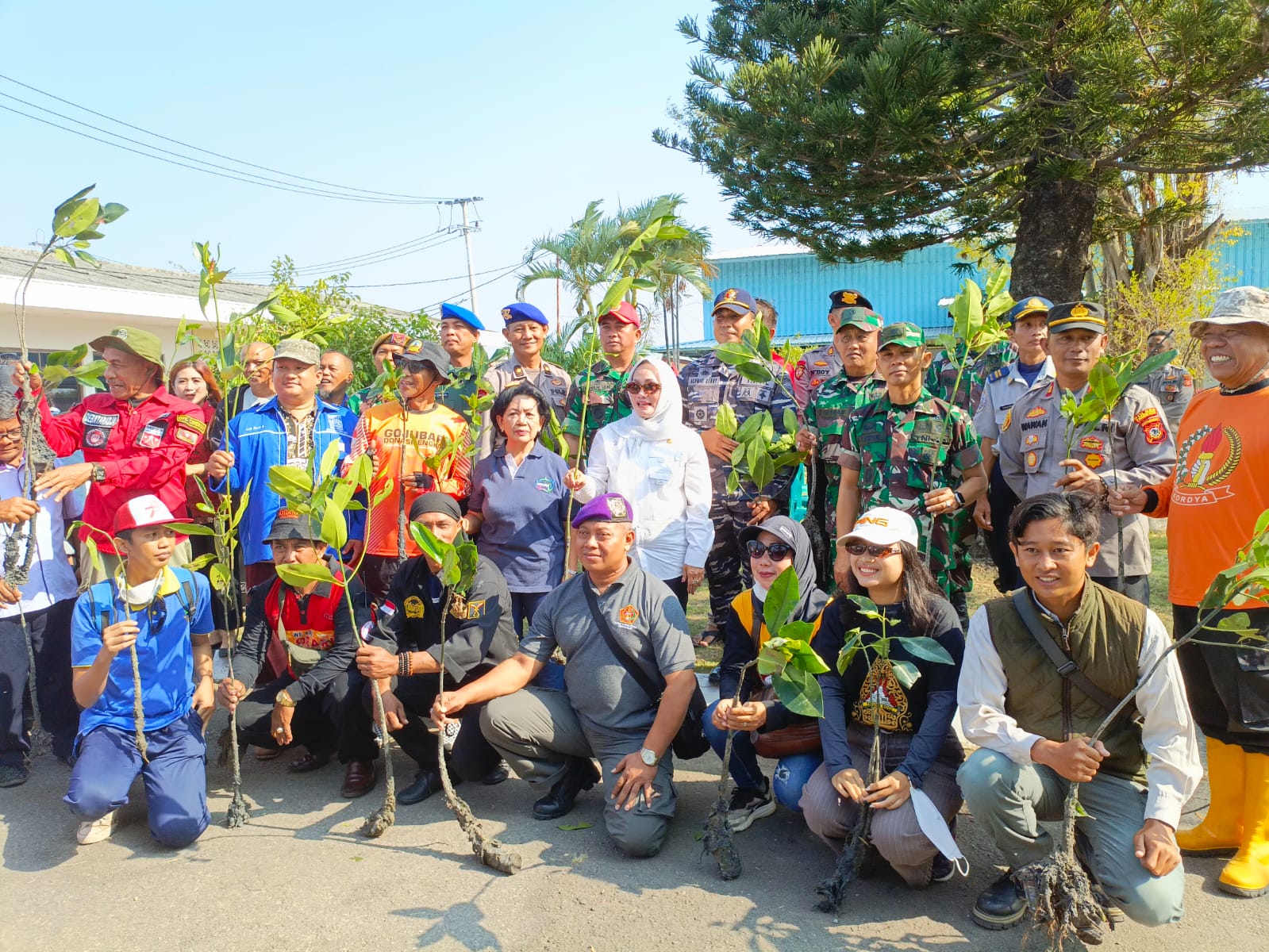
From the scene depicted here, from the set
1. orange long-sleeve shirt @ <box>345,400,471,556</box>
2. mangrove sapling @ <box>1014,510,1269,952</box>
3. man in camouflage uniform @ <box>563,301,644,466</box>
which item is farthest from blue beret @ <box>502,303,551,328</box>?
mangrove sapling @ <box>1014,510,1269,952</box>

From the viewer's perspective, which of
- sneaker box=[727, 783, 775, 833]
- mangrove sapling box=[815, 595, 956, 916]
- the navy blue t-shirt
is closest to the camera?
mangrove sapling box=[815, 595, 956, 916]

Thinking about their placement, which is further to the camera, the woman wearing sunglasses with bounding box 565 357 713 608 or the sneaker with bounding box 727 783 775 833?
the woman wearing sunglasses with bounding box 565 357 713 608

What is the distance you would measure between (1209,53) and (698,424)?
15.0 ft

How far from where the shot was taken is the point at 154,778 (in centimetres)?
367

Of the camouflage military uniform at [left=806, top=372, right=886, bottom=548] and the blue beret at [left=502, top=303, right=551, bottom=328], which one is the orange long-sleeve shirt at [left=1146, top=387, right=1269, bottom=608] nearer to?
the camouflage military uniform at [left=806, top=372, right=886, bottom=548]

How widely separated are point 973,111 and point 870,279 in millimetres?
17216

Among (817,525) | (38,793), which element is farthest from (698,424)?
(38,793)

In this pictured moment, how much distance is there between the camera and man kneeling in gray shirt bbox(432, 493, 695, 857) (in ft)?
12.1

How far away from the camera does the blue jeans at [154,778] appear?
3.57m

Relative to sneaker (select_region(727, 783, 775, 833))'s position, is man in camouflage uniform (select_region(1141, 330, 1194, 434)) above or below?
above

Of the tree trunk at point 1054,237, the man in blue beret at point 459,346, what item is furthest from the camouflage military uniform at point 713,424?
the tree trunk at point 1054,237

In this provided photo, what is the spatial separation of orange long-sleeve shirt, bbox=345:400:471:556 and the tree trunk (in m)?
5.18

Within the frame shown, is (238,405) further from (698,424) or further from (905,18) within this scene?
(905,18)

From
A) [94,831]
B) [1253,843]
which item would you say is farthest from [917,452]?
[94,831]
